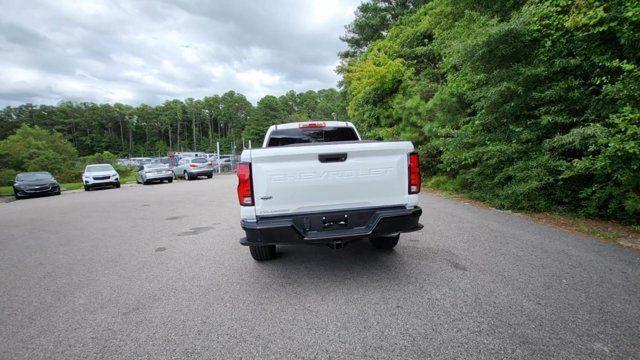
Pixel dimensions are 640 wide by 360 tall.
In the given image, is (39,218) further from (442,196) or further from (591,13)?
(591,13)

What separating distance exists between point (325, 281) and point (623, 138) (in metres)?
4.84

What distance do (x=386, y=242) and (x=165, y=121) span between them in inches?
4065

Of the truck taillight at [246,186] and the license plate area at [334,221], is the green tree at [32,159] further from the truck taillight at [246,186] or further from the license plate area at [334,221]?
the license plate area at [334,221]

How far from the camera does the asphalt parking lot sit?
7.35 feet

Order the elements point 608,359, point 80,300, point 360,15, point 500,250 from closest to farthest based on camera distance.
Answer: point 608,359 < point 80,300 < point 500,250 < point 360,15

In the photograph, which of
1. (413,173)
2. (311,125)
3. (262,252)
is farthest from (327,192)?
(311,125)

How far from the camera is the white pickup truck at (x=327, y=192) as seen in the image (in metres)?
2.92

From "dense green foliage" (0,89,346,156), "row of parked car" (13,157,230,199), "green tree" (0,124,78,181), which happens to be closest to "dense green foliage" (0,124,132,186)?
"green tree" (0,124,78,181)

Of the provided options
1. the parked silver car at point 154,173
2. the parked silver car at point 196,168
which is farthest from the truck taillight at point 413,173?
the parked silver car at point 196,168

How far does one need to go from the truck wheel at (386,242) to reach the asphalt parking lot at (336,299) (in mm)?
140

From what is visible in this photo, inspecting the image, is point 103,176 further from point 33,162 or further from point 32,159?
point 32,159

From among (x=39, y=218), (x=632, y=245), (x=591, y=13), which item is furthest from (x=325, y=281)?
(x=39, y=218)

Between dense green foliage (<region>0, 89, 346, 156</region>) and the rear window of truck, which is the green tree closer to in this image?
the rear window of truck

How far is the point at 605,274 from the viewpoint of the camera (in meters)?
3.22
